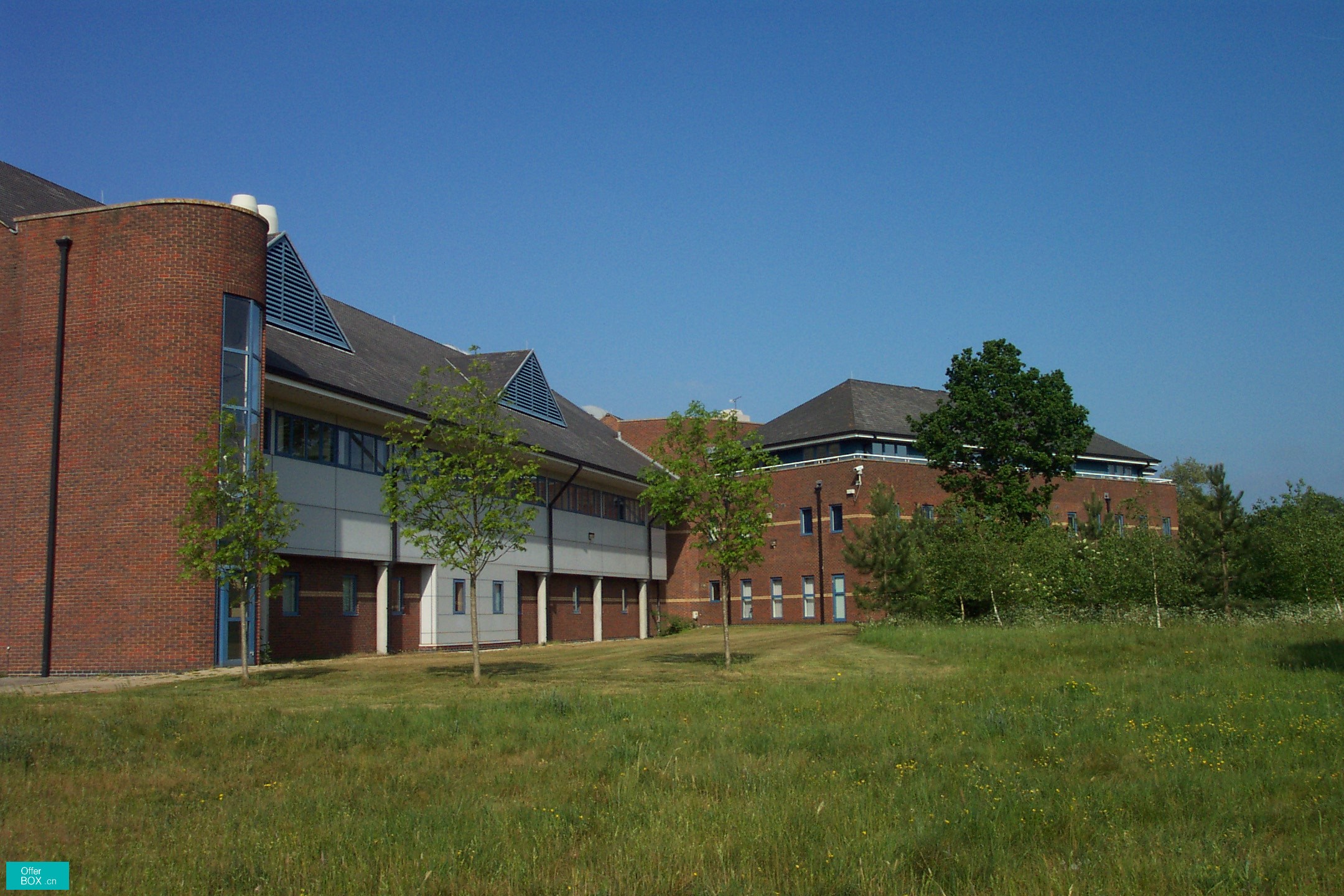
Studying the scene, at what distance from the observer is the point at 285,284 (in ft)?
101

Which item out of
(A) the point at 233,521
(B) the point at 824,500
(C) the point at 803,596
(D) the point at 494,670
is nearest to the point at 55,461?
(A) the point at 233,521

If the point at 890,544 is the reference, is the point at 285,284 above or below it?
above

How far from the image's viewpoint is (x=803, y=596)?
53.2 meters

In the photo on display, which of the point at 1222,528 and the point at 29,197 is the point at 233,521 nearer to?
the point at 29,197

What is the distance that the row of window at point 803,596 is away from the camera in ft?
169

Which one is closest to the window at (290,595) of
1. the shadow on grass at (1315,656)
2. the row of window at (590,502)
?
the row of window at (590,502)

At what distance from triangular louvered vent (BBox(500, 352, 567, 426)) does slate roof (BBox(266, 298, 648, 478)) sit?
1.14 feet

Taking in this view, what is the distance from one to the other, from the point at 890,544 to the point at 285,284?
22.5 metres

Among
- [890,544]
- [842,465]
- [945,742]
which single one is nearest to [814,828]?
[945,742]

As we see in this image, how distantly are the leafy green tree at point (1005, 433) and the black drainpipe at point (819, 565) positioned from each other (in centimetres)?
760

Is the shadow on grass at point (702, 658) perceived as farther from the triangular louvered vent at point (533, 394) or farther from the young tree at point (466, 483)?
the triangular louvered vent at point (533, 394)

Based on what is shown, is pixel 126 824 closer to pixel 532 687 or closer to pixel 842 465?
pixel 532 687

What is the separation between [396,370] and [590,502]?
1192cm

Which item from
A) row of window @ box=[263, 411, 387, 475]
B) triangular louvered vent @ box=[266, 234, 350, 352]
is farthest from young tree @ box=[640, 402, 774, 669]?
triangular louvered vent @ box=[266, 234, 350, 352]
